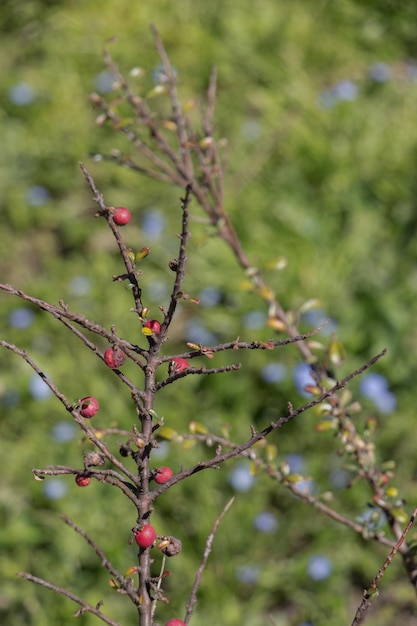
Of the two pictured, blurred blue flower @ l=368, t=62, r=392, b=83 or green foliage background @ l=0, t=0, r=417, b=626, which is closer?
green foliage background @ l=0, t=0, r=417, b=626

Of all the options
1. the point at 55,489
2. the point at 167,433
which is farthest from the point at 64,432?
the point at 167,433

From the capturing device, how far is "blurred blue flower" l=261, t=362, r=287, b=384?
302 centimetres

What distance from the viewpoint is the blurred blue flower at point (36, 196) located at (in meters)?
3.77

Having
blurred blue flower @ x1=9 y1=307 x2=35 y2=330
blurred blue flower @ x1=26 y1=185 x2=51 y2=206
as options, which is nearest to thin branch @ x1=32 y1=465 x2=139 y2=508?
blurred blue flower @ x1=9 y1=307 x2=35 y2=330

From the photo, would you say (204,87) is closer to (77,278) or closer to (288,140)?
(288,140)

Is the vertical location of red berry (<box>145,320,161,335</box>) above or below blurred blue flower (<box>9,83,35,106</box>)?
below

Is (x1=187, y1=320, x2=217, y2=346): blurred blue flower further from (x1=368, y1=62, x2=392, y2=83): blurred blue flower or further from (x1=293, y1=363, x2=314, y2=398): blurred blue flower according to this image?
(x1=368, y1=62, x2=392, y2=83): blurred blue flower

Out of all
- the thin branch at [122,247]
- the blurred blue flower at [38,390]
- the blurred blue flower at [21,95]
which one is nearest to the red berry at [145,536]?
the thin branch at [122,247]


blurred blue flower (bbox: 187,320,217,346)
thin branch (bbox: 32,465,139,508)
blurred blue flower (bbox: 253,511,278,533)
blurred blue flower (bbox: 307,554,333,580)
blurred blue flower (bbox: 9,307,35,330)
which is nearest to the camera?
thin branch (bbox: 32,465,139,508)

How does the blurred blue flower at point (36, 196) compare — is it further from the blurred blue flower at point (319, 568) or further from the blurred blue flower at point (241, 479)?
the blurred blue flower at point (319, 568)

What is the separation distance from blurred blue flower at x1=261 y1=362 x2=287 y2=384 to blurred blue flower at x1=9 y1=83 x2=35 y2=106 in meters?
1.95

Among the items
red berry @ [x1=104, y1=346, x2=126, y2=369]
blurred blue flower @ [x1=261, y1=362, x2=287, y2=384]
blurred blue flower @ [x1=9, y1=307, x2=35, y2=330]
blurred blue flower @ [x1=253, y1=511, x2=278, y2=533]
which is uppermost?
blurred blue flower @ [x1=9, y1=307, x2=35, y2=330]

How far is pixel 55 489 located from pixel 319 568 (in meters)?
0.92

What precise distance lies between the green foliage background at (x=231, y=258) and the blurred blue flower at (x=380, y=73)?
35 millimetres
